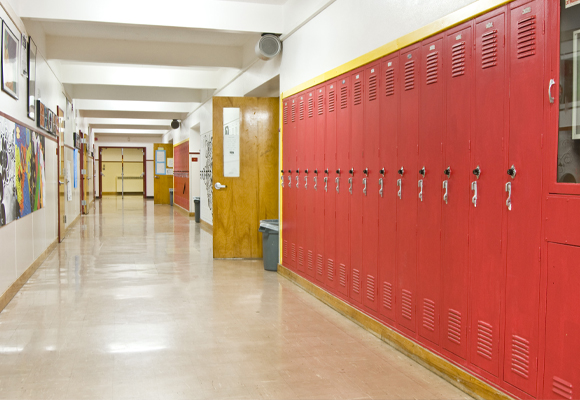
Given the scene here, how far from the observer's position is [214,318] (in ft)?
14.8

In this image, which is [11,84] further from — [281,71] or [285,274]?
[285,274]

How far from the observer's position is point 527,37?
8.50ft

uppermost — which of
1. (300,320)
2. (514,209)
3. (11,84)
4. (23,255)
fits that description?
(11,84)

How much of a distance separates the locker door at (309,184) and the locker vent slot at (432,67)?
214 centimetres

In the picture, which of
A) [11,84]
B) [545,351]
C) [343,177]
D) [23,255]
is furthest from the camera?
[23,255]

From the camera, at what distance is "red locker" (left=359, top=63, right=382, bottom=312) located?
163 inches

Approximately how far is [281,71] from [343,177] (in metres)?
2.41

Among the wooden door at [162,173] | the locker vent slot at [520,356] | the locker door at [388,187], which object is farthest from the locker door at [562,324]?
the wooden door at [162,173]

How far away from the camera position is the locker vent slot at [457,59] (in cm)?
309

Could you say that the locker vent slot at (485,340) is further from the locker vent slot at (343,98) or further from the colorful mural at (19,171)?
the colorful mural at (19,171)

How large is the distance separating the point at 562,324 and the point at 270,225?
188 inches

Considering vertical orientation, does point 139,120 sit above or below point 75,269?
above

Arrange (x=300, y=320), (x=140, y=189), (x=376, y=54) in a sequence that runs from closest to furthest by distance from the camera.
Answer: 1. (x=376, y=54)
2. (x=300, y=320)
3. (x=140, y=189)

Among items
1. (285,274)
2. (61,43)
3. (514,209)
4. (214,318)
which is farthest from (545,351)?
(61,43)
